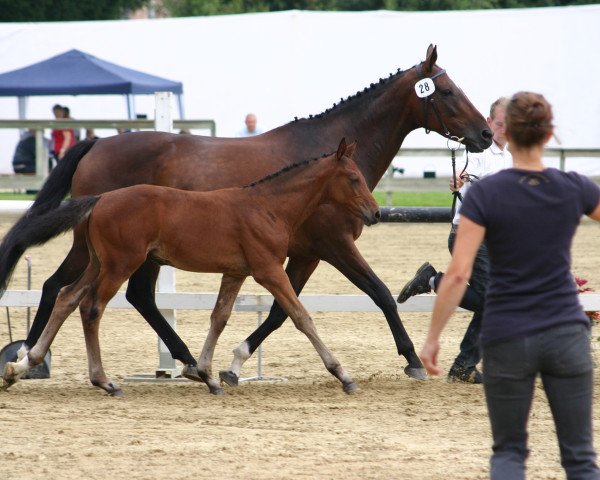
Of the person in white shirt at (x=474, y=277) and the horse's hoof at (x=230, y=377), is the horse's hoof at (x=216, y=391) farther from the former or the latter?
→ the person in white shirt at (x=474, y=277)

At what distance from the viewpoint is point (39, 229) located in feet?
24.2

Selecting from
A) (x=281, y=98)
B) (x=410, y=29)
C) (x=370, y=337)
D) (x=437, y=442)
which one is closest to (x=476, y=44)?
(x=410, y=29)

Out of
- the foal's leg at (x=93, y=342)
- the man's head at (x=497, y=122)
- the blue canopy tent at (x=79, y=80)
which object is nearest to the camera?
the foal's leg at (x=93, y=342)

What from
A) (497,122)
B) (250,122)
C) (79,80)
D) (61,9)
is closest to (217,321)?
(497,122)

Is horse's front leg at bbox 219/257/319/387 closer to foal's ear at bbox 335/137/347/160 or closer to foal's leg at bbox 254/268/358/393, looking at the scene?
foal's leg at bbox 254/268/358/393

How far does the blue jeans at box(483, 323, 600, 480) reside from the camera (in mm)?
3811

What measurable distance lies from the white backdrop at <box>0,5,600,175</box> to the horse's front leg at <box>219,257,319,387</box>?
1365cm

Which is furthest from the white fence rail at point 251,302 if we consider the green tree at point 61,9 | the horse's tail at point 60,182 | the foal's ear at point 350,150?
the green tree at point 61,9

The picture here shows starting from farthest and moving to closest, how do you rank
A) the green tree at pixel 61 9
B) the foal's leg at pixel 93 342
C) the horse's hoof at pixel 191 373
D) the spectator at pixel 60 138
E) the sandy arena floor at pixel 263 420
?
the green tree at pixel 61 9 < the spectator at pixel 60 138 < the horse's hoof at pixel 191 373 < the foal's leg at pixel 93 342 < the sandy arena floor at pixel 263 420

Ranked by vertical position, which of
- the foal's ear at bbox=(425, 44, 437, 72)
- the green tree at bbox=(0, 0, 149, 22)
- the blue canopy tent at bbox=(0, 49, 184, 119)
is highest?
the green tree at bbox=(0, 0, 149, 22)

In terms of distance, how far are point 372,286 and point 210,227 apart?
3.81ft

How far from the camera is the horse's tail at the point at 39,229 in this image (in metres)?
7.19

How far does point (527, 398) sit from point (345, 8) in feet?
102

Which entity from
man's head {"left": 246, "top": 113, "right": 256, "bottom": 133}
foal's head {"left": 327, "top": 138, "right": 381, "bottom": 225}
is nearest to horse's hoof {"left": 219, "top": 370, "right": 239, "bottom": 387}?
foal's head {"left": 327, "top": 138, "right": 381, "bottom": 225}
